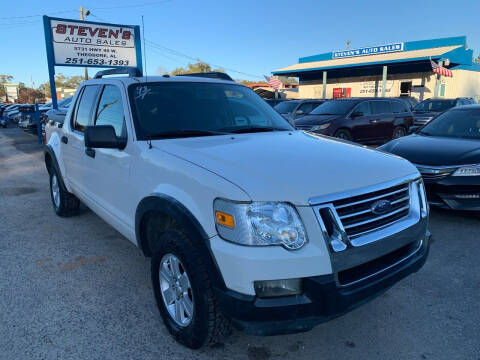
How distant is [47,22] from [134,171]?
33.6ft

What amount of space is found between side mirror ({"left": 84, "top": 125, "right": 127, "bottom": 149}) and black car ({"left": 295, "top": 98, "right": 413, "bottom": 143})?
751cm

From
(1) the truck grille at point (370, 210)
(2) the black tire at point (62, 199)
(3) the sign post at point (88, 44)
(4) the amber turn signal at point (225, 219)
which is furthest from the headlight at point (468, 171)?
(3) the sign post at point (88, 44)

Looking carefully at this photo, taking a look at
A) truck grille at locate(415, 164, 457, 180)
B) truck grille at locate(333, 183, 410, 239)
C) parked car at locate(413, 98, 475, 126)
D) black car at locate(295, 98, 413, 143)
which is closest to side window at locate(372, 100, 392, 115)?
black car at locate(295, 98, 413, 143)

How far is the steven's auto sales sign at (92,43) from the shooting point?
435 inches

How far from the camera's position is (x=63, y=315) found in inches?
113

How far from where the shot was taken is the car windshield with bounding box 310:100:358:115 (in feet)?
34.8

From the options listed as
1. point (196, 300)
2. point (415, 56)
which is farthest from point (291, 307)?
point (415, 56)

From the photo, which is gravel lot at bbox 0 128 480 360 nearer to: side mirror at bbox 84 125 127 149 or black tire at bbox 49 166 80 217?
black tire at bbox 49 166 80 217

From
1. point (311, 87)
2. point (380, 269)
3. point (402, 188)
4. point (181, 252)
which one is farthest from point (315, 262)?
point (311, 87)

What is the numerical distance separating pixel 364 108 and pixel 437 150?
6176 mm

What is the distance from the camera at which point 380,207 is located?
2238mm

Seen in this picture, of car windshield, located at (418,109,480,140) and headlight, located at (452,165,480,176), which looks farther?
car windshield, located at (418,109,480,140)

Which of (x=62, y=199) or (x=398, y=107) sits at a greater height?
(x=398, y=107)

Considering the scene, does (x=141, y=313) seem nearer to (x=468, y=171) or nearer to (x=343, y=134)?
(x=468, y=171)
